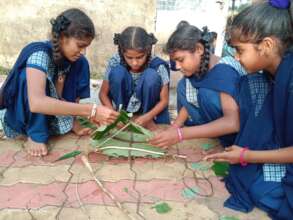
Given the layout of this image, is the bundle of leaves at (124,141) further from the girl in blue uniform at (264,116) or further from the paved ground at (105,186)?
the girl in blue uniform at (264,116)

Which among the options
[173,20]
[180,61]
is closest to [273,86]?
[180,61]

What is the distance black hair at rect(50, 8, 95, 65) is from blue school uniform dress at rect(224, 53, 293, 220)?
99 centimetres

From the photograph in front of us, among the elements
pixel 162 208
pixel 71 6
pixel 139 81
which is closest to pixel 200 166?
pixel 162 208

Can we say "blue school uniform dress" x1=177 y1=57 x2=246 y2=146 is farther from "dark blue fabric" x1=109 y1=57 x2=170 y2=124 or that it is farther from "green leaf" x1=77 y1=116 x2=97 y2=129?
"green leaf" x1=77 y1=116 x2=97 y2=129

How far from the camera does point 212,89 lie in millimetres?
2473

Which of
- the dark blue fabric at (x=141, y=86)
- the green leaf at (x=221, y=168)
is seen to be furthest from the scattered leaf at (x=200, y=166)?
the dark blue fabric at (x=141, y=86)

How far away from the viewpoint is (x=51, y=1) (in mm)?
4516

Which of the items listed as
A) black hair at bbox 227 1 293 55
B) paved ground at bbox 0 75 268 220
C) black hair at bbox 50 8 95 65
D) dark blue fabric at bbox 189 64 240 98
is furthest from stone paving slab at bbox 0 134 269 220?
black hair at bbox 227 1 293 55

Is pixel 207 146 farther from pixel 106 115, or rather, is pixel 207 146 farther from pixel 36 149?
pixel 36 149

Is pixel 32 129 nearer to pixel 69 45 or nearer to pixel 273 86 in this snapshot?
pixel 69 45

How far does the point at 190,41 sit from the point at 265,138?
2.47ft

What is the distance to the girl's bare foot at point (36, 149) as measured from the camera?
2.58 metres

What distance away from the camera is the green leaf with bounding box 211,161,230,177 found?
7.67ft

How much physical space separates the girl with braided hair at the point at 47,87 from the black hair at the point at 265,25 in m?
0.91
